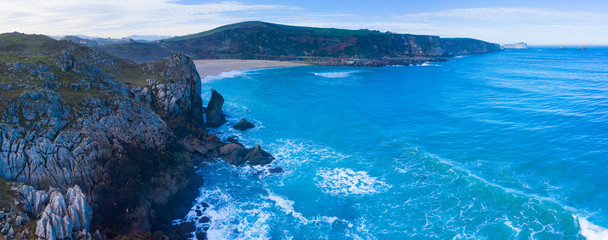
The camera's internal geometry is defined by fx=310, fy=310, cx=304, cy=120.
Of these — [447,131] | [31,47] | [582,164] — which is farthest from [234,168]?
[31,47]

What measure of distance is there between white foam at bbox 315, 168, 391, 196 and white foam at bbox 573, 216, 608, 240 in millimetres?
13059

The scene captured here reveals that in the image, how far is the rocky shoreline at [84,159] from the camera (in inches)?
626

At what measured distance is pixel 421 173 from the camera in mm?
29203

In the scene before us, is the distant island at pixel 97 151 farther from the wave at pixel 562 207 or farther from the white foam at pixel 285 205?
the wave at pixel 562 207

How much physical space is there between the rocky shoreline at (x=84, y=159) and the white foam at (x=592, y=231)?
2605 centimetres

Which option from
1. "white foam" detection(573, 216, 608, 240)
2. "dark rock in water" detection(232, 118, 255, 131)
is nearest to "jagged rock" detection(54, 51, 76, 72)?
"dark rock in water" detection(232, 118, 255, 131)

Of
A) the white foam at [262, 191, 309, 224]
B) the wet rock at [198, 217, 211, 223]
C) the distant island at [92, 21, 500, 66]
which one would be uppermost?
the distant island at [92, 21, 500, 66]

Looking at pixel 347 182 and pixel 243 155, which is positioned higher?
pixel 243 155

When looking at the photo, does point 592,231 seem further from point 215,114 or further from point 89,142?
point 215,114

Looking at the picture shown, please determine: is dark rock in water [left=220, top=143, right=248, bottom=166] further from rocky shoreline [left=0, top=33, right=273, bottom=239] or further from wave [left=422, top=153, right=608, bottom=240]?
wave [left=422, top=153, right=608, bottom=240]

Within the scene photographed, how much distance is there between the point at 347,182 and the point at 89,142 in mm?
20297

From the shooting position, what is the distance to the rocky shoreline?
1591 cm

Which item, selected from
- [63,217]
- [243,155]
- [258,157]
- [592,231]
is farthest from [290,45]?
[63,217]

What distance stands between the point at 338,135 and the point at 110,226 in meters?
27.0
